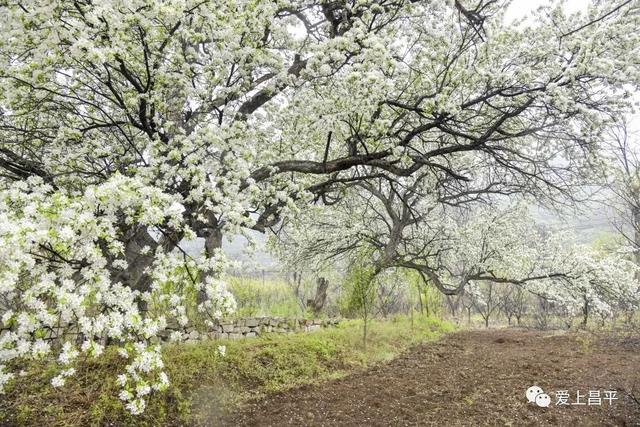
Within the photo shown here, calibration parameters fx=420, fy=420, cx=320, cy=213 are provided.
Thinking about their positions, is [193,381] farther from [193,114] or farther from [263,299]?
[263,299]

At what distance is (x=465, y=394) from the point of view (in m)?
7.41

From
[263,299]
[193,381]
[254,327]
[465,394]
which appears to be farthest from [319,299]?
[193,381]

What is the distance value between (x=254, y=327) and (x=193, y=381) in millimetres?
5615

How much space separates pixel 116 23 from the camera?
428 cm

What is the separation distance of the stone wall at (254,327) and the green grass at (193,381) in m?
1.45

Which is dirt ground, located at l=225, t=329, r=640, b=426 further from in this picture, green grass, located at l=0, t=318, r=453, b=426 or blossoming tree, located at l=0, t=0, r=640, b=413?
blossoming tree, located at l=0, t=0, r=640, b=413

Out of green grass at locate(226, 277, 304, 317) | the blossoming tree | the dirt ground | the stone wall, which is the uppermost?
the blossoming tree

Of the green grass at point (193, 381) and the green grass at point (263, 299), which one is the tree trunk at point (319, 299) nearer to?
the green grass at point (263, 299)

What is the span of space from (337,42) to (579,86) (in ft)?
10.9

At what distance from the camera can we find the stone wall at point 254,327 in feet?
34.5

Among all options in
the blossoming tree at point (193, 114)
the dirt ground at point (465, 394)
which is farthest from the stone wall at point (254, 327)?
the blossoming tree at point (193, 114)

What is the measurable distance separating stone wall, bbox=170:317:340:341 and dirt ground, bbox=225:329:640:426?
12.1ft

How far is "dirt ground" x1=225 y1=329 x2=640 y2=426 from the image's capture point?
20.1ft

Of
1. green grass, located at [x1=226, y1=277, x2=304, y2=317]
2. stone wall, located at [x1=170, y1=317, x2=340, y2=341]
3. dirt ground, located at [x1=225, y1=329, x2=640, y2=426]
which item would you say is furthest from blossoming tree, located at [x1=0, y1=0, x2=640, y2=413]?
green grass, located at [x1=226, y1=277, x2=304, y2=317]
